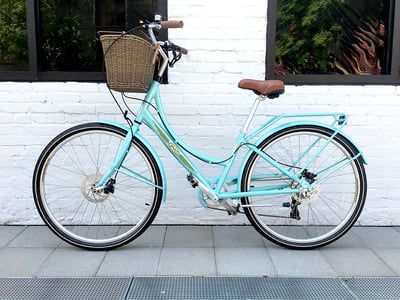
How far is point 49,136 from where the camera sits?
402 centimetres

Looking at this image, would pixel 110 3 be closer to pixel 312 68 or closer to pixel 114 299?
pixel 312 68

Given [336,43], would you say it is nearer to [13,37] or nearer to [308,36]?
[308,36]

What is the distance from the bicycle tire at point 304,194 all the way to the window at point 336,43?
2.18 ft

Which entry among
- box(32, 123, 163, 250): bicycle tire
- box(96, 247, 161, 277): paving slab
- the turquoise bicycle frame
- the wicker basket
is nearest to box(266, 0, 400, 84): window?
the turquoise bicycle frame

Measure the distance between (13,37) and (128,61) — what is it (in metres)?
1.64

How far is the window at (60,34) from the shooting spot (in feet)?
13.1

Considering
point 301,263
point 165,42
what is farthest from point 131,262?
point 165,42

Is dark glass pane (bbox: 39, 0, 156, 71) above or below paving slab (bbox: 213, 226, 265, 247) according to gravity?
above

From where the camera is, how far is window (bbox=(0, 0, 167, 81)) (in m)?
4.01

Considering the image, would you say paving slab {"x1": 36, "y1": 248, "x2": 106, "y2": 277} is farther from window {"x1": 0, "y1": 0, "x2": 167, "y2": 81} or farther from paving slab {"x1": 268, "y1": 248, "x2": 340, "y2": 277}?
window {"x1": 0, "y1": 0, "x2": 167, "y2": 81}

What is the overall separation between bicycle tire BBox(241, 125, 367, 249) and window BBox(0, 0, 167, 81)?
5.36 ft

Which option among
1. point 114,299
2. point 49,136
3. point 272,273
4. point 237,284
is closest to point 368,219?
point 272,273

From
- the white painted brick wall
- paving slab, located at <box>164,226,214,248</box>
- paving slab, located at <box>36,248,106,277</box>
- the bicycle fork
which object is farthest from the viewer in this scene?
the white painted brick wall

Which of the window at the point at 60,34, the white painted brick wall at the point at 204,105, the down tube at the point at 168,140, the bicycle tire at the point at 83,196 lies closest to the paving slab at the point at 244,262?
the down tube at the point at 168,140
